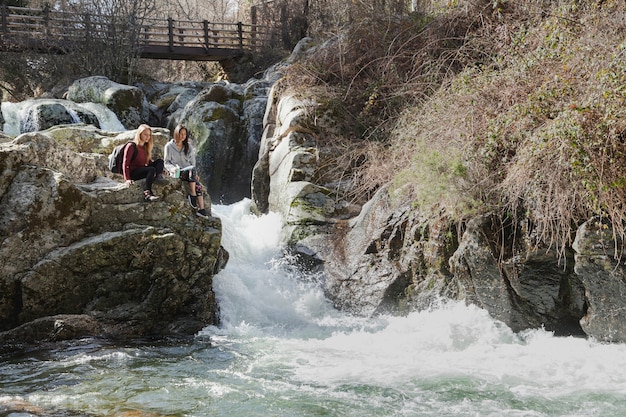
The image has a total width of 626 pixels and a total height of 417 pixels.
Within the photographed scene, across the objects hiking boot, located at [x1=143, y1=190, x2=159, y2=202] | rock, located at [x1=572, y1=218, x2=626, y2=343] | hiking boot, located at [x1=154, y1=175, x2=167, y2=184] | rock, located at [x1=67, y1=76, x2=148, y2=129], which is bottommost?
rock, located at [x1=572, y1=218, x2=626, y2=343]

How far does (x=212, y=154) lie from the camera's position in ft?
47.0

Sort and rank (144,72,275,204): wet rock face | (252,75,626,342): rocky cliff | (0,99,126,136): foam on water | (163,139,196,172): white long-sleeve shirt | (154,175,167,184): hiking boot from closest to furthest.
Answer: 1. (252,75,626,342): rocky cliff
2. (154,175,167,184): hiking boot
3. (163,139,196,172): white long-sleeve shirt
4. (144,72,275,204): wet rock face
5. (0,99,126,136): foam on water

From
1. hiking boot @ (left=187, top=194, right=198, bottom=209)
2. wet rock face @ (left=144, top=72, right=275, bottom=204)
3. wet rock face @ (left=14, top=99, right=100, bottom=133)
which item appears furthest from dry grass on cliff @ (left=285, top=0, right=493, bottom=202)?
wet rock face @ (left=14, top=99, right=100, bottom=133)

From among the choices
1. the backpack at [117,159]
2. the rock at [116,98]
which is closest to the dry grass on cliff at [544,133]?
the backpack at [117,159]

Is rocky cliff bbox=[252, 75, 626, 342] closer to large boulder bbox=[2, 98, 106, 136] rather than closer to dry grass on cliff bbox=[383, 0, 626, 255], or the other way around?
dry grass on cliff bbox=[383, 0, 626, 255]

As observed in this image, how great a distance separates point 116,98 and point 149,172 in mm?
9587

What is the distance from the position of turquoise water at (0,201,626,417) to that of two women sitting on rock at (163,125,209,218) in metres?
1.52

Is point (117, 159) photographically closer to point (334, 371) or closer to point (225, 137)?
point (334, 371)

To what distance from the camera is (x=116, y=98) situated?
56.8ft

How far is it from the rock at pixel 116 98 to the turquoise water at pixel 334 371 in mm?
9747

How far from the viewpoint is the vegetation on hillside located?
6.49 m

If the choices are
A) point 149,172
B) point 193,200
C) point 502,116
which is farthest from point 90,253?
point 502,116

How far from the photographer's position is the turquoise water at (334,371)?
5.52 m

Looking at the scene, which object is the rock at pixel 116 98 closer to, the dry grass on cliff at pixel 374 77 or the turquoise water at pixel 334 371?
the dry grass on cliff at pixel 374 77
